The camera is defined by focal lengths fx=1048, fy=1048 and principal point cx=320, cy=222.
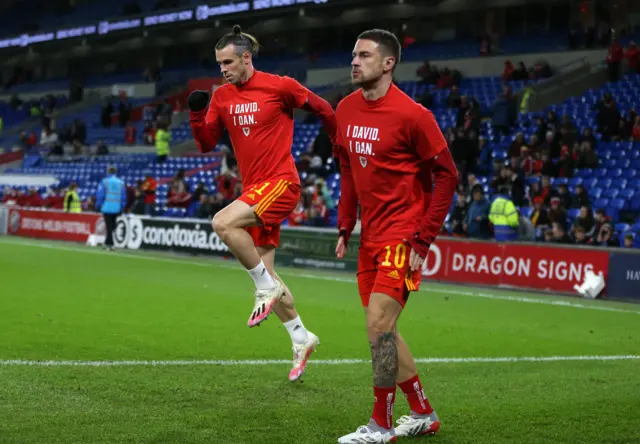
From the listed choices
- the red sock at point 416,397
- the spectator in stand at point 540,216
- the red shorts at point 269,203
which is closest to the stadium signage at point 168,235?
the spectator in stand at point 540,216

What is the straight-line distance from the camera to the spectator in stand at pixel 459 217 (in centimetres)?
2130

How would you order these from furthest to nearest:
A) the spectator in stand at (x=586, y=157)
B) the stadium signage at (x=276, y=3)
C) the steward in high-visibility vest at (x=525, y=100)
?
the stadium signage at (x=276, y=3) < the steward in high-visibility vest at (x=525, y=100) < the spectator in stand at (x=586, y=157)

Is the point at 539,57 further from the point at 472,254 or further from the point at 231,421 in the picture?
the point at 231,421

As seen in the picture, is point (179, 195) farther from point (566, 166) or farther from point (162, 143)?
point (566, 166)

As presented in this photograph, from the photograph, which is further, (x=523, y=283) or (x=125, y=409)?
→ (x=523, y=283)

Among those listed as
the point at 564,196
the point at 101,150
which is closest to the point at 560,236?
the point at 564,196

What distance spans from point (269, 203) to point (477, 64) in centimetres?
2777

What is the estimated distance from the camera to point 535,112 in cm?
2948

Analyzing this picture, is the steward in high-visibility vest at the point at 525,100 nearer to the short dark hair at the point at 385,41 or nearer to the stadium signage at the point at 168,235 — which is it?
the stadium signage at the point at 168,235

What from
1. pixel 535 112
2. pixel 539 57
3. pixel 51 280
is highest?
pixel 539 57

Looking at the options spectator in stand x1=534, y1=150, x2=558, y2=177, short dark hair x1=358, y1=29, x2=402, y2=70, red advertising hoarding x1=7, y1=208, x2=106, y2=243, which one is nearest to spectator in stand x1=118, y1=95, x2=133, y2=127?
red advertising hoarding x1=7, y1=208, x2=106, y2=243

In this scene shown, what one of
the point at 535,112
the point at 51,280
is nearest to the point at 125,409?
the point at 51,280

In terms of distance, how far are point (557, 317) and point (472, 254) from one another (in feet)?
16.0

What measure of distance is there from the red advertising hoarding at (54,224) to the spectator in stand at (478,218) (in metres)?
11.9
